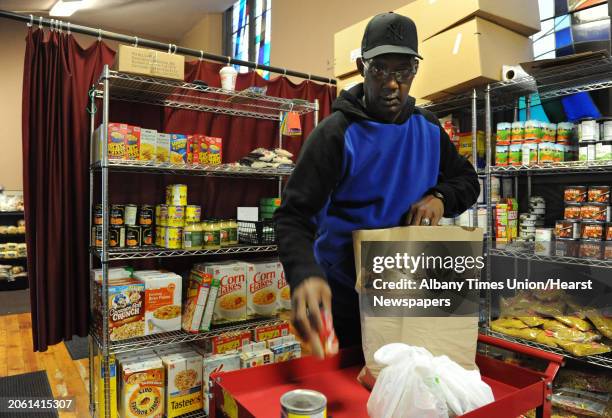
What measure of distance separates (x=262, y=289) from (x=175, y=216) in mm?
703

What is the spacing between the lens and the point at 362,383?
0.89 m

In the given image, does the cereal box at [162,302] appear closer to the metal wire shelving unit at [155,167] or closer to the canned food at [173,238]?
the metal wire shelving unit at [155,167]

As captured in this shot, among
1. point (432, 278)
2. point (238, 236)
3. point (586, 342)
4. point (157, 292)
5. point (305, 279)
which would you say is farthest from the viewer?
point (238, 236)

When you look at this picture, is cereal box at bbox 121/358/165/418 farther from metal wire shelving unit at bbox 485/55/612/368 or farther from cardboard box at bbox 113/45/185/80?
metal wire shelving unit at bbox 485/55/612/368

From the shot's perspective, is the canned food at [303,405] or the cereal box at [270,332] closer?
the canned food at [303,405]

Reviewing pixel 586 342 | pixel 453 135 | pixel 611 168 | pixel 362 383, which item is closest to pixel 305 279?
pixel 362 383

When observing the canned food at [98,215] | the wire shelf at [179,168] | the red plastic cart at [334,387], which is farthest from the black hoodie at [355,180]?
the canned food at [98,215]

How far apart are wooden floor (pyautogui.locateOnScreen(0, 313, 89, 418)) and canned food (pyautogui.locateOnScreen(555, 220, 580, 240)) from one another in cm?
258

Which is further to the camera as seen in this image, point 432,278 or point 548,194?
point 548,194

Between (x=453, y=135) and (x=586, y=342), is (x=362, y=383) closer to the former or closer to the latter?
(x=586, y=342)

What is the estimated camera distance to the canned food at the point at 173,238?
2523 millimetres

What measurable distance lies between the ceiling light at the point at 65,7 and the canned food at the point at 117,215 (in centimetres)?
→ 417

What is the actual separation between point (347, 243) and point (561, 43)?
1.91 m

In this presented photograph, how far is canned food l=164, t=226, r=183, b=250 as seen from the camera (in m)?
2.52
